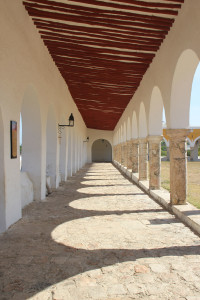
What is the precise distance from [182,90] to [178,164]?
5.39 ft

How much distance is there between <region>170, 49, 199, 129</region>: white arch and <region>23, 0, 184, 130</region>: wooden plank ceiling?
85 centimetres

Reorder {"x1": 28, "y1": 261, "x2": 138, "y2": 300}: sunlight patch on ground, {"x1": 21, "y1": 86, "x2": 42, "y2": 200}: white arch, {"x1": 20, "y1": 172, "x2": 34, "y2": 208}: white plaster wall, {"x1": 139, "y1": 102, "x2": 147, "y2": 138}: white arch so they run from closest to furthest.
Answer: {"x1": 28, "y1": 261, "x2": 138, "y2": 300}: sunlight patch on ground → {"x1": 20, "y1": 172, "x2": 34, "y2": 208}: white plaster wall → {"x1": 21, "y1": 86, "x2": 42, "y2": 200}: white arch → {"x1": 139, "y1": 102, "x2": 147, "y2": 138}: white arch

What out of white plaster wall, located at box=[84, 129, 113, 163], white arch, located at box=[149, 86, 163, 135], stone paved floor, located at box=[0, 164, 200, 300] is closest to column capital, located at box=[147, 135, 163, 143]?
white arch, located at box=[149, 86, 163, 135]

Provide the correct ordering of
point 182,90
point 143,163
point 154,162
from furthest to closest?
1. point 143,163
2. point 154,162
3. point 182,90

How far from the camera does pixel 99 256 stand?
365cm

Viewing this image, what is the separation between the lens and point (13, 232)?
4.60 metres

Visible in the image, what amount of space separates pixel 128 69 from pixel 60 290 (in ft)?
23.7

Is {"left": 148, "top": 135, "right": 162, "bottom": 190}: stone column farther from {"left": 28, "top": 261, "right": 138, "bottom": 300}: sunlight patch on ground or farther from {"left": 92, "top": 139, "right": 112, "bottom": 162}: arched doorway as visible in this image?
{"left": 92, "top": 139, "right": 112, "bottom": 162}: arched doorway

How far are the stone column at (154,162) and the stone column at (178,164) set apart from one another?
212 centimetres

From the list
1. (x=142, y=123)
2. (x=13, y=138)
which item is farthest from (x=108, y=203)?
(x=142, y=123)

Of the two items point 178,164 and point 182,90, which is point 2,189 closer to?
point 178,164

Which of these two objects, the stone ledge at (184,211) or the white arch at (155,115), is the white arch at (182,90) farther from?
the white arch at (155,115)

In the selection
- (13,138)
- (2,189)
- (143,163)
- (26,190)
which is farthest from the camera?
(143,163)

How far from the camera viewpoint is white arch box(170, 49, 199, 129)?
5512 millimetres
